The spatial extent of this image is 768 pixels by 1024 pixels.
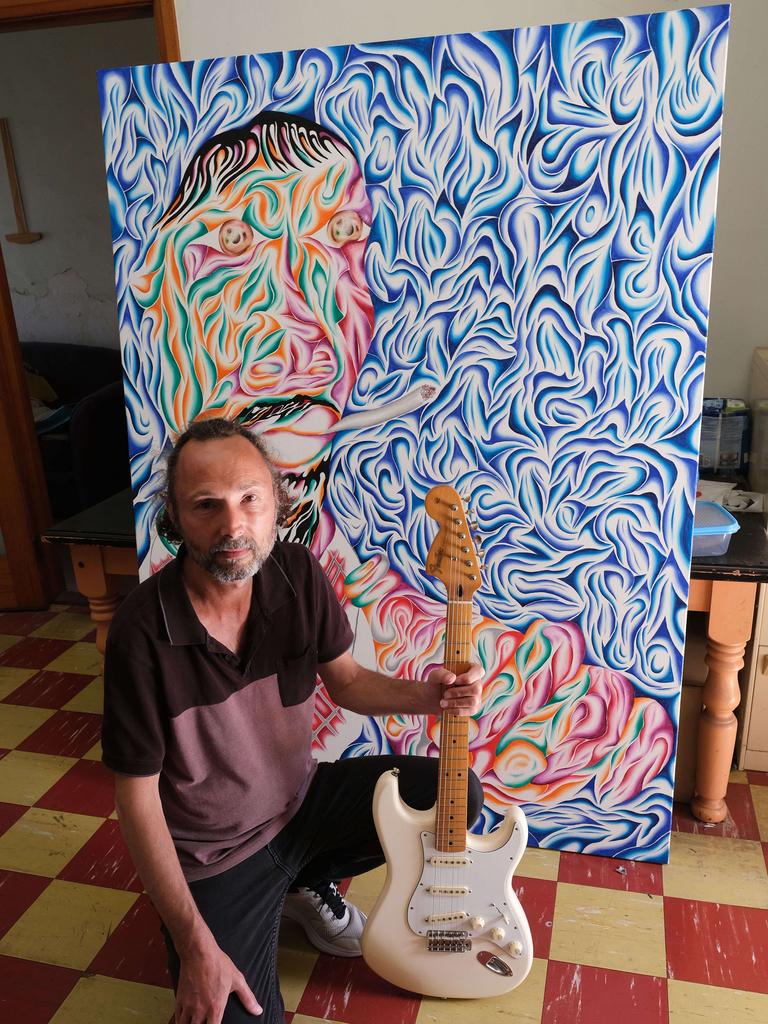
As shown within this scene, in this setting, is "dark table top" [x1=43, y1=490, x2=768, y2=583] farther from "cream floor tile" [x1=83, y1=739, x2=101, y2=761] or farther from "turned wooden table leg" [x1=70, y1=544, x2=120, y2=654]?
"cream floor tile" [x1=83, y1=739, x2=101, y2=761]

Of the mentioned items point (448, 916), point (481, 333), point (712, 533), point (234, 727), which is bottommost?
point (448, 916)

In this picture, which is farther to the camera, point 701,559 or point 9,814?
point 9,814

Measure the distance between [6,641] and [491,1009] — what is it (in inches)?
92.9

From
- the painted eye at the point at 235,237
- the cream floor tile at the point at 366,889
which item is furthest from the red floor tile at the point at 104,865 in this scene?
the painted eye at the point at 235,237

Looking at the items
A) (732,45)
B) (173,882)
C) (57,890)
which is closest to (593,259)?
(732,45)

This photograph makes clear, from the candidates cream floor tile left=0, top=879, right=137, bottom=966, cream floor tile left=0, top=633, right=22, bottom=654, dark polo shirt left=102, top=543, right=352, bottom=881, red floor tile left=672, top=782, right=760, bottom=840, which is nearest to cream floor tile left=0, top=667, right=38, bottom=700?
cream floor tile left=0, top=633, right=22, bottom=654

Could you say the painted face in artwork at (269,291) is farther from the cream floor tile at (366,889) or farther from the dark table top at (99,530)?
the cream floor tile at (366,889)

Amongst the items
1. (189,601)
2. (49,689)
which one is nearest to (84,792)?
(49,689)

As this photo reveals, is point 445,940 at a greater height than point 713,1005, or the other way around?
point 445,940

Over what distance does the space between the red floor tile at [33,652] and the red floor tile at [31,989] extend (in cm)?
141

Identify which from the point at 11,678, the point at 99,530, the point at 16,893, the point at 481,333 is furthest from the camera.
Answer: the point at 11,678

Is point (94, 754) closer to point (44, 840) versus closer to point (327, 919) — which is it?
point (44, 840)

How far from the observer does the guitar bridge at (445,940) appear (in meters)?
1.70

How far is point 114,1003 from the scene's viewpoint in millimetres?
1810
